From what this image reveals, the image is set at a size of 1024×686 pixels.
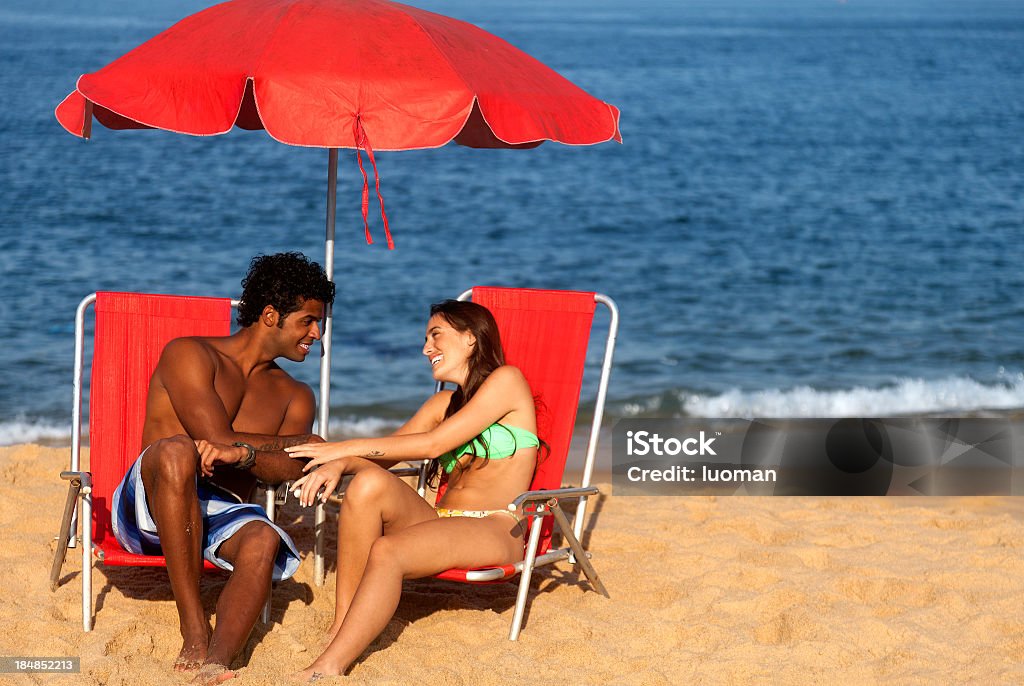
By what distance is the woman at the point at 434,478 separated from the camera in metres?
3.40

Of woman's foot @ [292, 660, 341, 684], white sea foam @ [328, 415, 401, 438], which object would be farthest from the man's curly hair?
white sea foam @ [328, 415, 401, 438]

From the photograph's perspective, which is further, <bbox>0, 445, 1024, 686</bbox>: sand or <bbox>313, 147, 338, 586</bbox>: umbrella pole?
<bbox>313, 147, 338, 586</bbox>: umbrella pole

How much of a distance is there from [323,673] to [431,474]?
1199mm

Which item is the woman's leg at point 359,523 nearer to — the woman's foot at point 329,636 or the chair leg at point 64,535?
the woman's foot at point 329,636

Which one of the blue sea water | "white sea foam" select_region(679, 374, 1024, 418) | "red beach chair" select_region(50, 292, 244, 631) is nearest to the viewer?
"red beach chair" select_region(50, 292, 244, 631)

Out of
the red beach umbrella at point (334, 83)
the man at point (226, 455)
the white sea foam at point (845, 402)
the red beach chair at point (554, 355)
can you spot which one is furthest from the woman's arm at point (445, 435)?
the white sea foam at point (845, 402)

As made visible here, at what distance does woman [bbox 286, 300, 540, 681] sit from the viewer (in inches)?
134

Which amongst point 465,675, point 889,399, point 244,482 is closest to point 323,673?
point 465,675

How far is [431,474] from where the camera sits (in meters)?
4.32

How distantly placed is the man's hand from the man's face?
0.42 meters

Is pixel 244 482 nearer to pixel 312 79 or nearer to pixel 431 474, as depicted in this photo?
pixel 431 474

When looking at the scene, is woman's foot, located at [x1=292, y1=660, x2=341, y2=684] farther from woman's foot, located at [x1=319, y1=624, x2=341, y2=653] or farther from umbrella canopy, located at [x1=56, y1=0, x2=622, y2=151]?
umbrella canopy, located at [x1=56, y1=0, x2=622, y2=151]

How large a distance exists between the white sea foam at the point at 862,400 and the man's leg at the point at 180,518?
5.32 meters

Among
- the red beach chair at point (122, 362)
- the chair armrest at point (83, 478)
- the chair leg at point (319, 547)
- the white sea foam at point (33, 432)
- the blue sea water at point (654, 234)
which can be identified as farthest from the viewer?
the blue sea water at point (654, 234)
